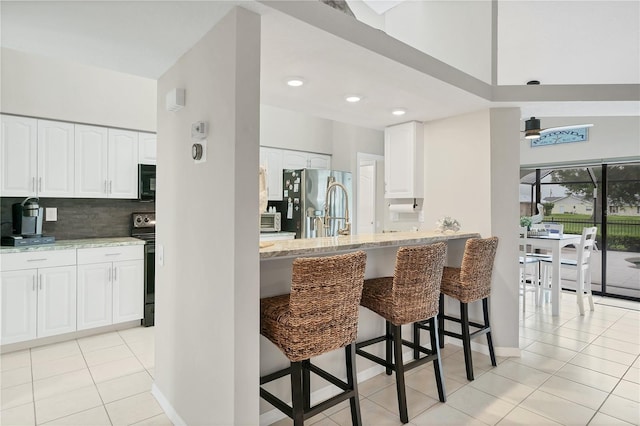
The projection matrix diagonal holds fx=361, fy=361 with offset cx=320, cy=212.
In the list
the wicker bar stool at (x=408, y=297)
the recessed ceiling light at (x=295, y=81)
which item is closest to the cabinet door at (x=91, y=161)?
the recessed ceiling light at (x=295, y=81)

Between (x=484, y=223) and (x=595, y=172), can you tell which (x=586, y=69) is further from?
(x=595, y=172)

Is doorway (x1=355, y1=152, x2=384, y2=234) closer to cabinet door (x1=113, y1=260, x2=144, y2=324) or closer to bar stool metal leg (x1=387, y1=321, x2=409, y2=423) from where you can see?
cabinet door (x1=113, y1=260, x2=144, y2=324)

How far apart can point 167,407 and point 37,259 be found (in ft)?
6.98

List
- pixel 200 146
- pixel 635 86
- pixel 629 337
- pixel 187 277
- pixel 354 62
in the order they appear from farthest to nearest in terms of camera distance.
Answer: pixel 629 337, pixel 635 86, pixel 354 62, pixel 187 277, pixel 200 146

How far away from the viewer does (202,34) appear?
6.21 ft

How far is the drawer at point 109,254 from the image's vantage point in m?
3.65

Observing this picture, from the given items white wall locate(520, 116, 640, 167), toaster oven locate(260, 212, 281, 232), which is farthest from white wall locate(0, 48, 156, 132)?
white wall locate(520, 116, 640, 167)

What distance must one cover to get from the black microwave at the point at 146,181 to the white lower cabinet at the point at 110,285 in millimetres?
675

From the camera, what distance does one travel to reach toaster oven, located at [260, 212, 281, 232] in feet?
18.1

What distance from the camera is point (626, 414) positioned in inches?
91.6

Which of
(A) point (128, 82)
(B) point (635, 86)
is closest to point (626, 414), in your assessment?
(B) point (635, 86)

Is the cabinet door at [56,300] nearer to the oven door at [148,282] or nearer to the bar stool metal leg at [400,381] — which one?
the oven door at [148,282]

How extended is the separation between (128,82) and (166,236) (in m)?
2.83

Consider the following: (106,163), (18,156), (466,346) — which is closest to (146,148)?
(106,163)
